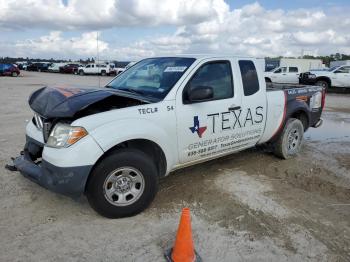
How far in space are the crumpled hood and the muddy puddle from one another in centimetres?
580

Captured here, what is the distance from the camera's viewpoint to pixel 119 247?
3438 millimetres

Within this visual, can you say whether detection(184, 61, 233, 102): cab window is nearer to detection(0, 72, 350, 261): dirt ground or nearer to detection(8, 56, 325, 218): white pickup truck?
detection(8, 56, 325, 218): white pickup truck

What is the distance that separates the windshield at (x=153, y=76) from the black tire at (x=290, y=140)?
95.3 inches

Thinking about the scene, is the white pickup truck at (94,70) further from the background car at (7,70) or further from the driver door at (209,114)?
the driver door at (209,114)

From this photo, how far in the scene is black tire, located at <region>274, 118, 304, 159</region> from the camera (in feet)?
20.2

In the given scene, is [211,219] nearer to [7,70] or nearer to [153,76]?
[153,76]

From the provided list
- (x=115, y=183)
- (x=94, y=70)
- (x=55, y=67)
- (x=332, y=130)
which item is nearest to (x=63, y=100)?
(x=115, y=183)

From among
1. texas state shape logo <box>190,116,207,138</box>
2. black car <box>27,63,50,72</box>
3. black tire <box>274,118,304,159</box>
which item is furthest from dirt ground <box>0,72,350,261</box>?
black car <box>27,63,50,72</box>

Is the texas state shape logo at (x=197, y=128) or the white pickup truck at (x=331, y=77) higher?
the white pickup truck at (x=331, y=77)

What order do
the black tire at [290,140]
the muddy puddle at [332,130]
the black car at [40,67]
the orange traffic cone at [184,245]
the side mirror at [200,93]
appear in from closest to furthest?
1. the orange traffic cone at [184,245]
2. the side mirror at [200,93]
3. the black tire at [290,140]
4. the muddy puddle at [332,130]
5. the black car at [40,67]

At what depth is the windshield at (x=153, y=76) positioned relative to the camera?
448cm

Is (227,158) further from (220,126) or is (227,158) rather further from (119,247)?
(119,247)

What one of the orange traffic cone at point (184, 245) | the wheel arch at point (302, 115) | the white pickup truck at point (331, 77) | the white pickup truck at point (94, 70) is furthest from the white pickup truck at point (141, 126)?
the white pickup truck at point (94, 70)

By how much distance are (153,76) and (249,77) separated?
1.48 metres
